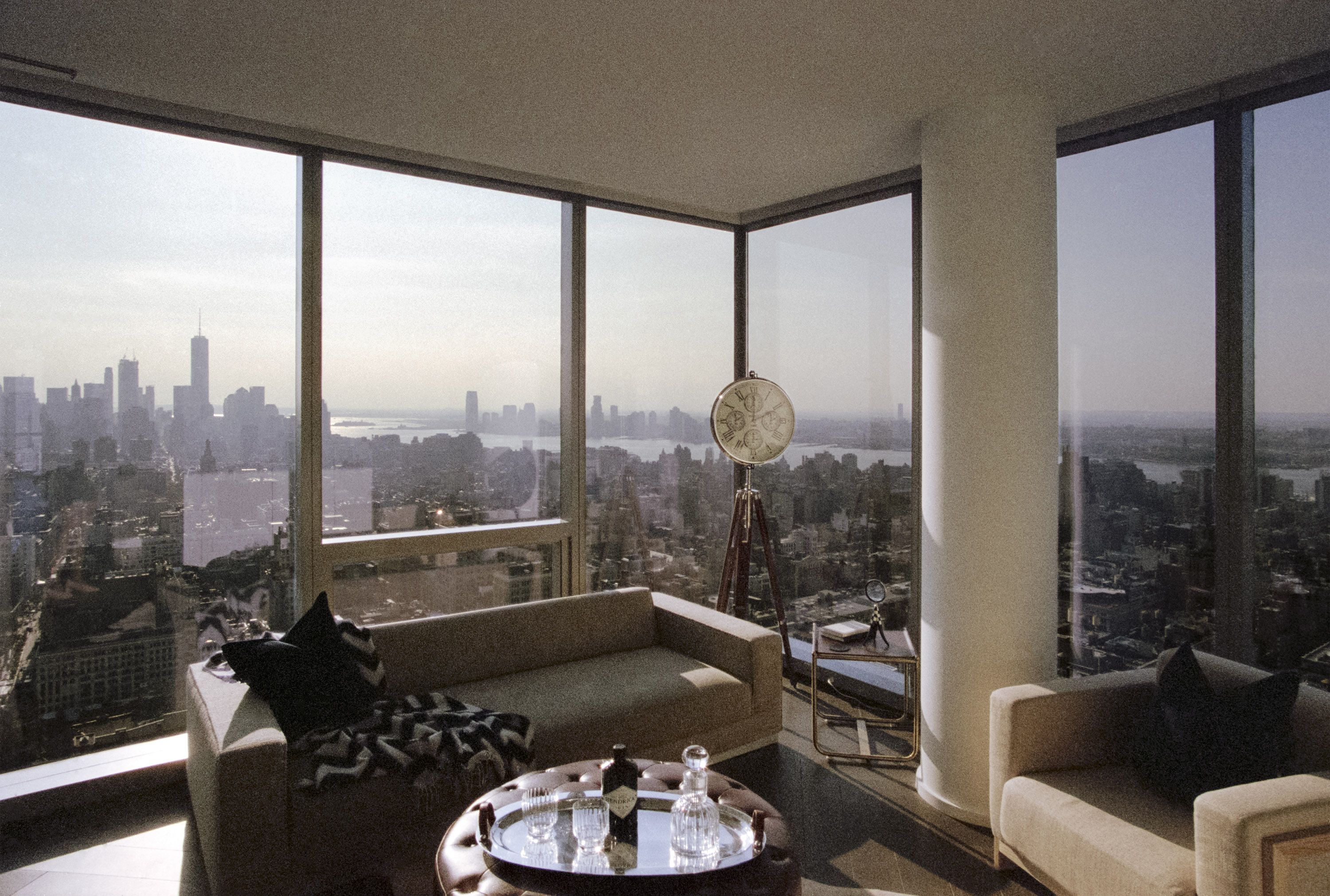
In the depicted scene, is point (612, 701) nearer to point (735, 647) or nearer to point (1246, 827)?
point (735, 647)

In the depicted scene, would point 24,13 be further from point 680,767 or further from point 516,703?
point 680,767

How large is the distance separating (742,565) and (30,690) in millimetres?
3317

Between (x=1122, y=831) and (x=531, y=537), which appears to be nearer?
(x=1122, y=831)

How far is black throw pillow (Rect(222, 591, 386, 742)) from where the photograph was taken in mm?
2627

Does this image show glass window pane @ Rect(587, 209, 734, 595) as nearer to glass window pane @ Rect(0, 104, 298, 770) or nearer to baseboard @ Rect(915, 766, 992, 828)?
glass window pane @ Rect(0, 104, 298, 770)

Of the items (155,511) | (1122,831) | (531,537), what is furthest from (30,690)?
(1122,831)

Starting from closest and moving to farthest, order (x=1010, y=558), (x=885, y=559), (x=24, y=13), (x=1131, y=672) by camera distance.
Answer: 1. (x=24, y=13)
2. (x=1131, y=672)
3. (x=1010, y=558)
4. (x=885, y=559)

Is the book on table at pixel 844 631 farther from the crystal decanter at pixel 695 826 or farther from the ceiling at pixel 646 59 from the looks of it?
the ceiling at pixel 646 59

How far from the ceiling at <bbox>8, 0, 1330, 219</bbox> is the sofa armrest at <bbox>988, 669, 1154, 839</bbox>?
86.1 inches

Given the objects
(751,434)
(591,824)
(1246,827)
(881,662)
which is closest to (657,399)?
(751,434)

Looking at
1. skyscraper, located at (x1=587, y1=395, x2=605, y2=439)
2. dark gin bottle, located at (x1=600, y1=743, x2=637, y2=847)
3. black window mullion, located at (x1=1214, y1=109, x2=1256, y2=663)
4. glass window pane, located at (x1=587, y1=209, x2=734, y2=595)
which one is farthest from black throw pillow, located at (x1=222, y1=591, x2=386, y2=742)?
black window mullion, located at (x1=1214, y1=109, x2=1256, y2=663)

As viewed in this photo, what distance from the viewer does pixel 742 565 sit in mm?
4418

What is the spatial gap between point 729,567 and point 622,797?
2449 mm

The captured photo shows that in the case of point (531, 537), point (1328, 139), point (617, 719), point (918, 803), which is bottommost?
point (918, 803)
